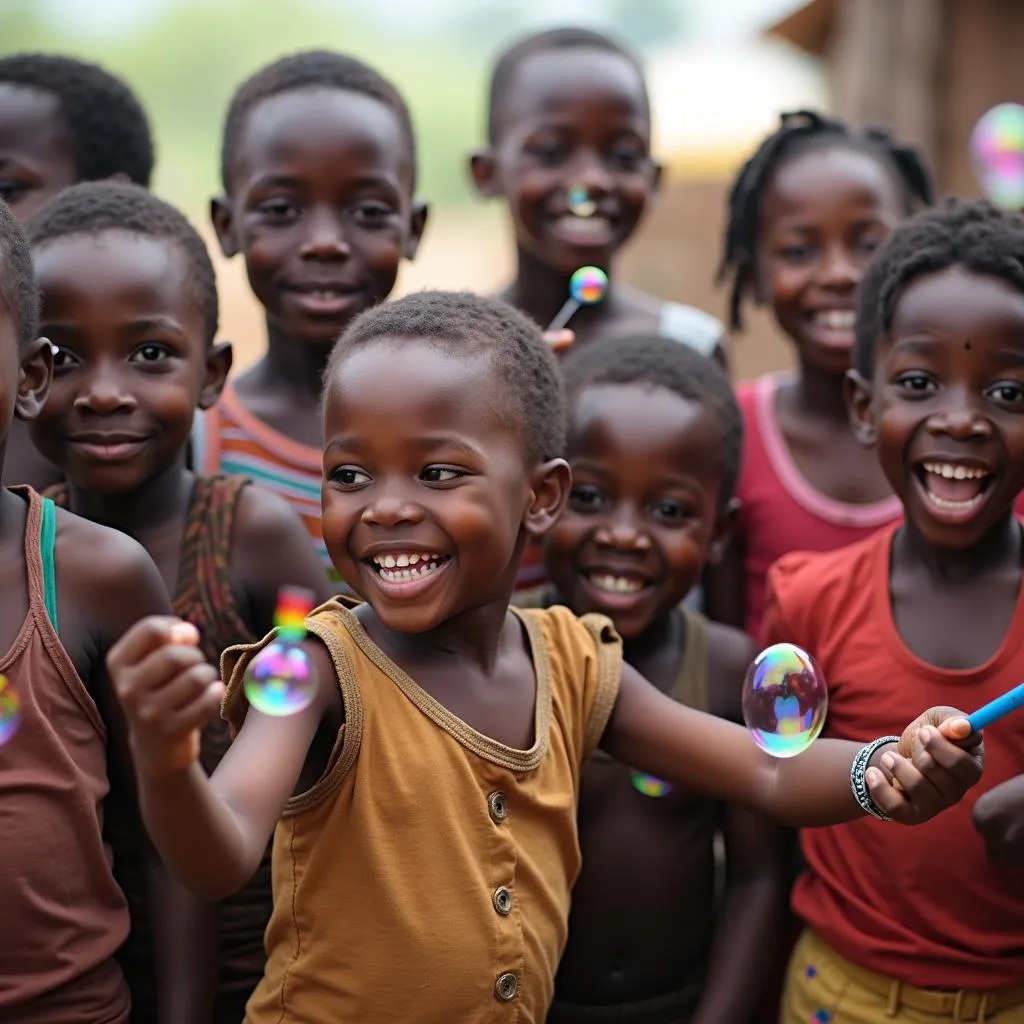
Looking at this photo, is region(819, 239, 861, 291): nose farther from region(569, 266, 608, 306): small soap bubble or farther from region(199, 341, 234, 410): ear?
region(199, 341, 234, 410): ear

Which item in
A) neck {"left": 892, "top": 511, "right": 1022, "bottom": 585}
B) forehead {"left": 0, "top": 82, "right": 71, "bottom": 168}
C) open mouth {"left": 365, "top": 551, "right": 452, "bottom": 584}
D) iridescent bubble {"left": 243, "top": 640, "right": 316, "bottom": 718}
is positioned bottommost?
iridescent bubble {"left": 243, "top": 640, "right": 316, "bottom": 718}

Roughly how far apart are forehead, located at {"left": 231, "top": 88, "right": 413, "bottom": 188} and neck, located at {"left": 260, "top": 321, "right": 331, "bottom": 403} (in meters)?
0.35

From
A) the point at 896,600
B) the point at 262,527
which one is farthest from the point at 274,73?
the point at 896,600

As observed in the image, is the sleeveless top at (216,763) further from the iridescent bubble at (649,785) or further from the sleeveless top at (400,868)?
the iridescent bubble at (649,785)

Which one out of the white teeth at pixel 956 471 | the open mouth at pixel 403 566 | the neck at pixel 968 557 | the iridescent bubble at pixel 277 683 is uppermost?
the white teeth at pixel 956 471

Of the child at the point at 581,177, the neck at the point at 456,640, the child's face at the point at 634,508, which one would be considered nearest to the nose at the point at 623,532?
the child's face at the point at 634,508

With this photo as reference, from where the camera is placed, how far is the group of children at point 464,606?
7.52 feet

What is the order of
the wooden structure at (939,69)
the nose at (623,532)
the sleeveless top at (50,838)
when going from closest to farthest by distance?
1. the sleeveless top at (50,838)
2. the nose at (623,532)
3. the wooden structure at (939,69)

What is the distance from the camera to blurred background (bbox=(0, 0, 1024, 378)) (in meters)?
7.24

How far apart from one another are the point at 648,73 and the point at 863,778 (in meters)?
13.0

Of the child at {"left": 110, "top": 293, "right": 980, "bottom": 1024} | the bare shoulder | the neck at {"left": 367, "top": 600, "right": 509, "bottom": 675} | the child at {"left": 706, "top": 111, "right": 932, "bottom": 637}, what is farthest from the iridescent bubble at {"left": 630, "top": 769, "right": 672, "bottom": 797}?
the child at {"left": 706, "top": 111, "right": 932, "bottom": 637}

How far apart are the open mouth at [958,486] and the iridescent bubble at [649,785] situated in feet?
2.21

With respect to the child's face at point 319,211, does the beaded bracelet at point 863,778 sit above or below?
below

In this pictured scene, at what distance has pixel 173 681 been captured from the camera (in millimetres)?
1797
